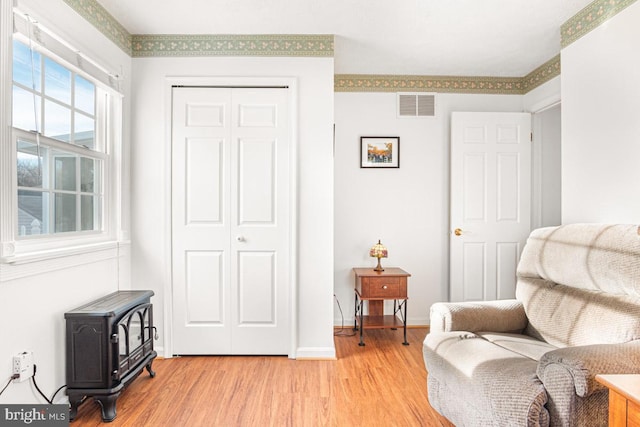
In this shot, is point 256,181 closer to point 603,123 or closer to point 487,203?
point 487,203

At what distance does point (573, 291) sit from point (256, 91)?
2.52 m

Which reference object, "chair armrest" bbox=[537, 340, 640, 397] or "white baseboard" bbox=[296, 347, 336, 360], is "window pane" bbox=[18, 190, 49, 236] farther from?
"chair armrest" bbox=[537, 340, 640, 397]

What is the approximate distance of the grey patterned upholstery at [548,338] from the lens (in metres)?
1.37

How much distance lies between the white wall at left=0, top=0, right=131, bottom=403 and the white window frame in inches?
1.9

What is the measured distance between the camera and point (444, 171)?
3688 mm

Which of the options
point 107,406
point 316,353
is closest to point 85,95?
point 107,406

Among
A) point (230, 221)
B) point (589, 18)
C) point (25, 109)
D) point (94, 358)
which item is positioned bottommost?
point (94, 358)

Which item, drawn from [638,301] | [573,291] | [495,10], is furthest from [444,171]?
[638,301]

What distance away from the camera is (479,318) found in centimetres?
214

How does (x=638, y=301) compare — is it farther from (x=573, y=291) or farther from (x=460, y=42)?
(x=460, y=42)

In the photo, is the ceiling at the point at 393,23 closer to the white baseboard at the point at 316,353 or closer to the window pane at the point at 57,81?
→ the window pane at the point at 57,81

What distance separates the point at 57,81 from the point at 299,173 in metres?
1.63

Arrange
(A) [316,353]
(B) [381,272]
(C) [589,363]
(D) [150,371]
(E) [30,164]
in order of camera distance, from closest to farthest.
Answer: (C) [589,363] → (E) [30,164] → (D) [150,371] → (A) [316,353] → (B) [381,272]

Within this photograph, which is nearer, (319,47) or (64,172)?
(64,172)
